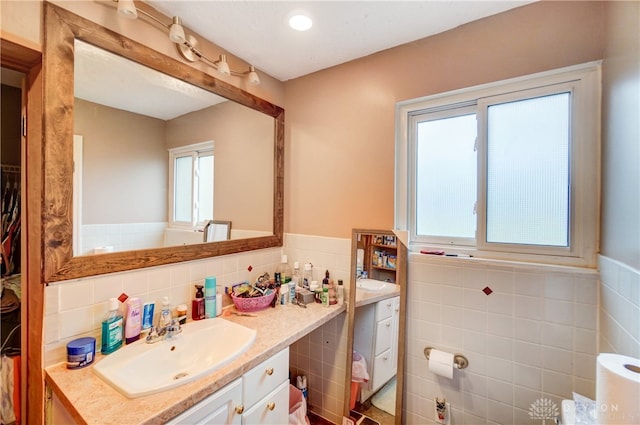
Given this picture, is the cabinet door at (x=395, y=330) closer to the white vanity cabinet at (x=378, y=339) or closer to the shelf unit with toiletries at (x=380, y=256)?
the white vanity cabinet at (x=378, y=339)

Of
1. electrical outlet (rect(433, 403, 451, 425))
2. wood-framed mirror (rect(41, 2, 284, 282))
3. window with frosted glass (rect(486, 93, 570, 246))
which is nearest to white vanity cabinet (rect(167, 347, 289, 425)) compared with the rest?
wood-framed mirror (rect(41, 2, 284, 282))

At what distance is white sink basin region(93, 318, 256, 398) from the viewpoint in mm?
953

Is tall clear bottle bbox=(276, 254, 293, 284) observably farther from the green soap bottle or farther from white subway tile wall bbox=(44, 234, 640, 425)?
the green soap bottle

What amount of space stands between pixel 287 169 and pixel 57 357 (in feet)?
5.08

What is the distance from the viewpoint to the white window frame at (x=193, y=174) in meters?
1.49

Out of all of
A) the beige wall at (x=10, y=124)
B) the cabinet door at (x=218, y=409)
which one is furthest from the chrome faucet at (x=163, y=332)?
the beige wall at (x=10, y=124)

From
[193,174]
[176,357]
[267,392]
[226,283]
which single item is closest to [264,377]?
[267,392]

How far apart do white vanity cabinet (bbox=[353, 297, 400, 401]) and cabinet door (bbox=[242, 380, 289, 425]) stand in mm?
587

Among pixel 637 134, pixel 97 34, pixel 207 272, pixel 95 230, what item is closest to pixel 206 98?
pixel 97 34

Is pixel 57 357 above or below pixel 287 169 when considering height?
below

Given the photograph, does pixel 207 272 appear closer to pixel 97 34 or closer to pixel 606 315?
pixel 97 34

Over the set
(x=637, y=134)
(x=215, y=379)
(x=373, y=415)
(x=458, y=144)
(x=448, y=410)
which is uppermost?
(x=458, y=144)

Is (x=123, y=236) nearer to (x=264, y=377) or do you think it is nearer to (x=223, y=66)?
(x=264, y=377)

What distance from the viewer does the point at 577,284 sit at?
121 centimetres
